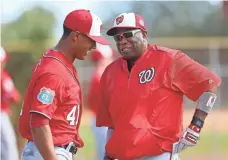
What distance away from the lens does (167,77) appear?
6.35 metres

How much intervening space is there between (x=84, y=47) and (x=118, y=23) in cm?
44

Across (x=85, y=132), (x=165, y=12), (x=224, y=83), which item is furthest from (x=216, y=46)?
(x=165, y=12)

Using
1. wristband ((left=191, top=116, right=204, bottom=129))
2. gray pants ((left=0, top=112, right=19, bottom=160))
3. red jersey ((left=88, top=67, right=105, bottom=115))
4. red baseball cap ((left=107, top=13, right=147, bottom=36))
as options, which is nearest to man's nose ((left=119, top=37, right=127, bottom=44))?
red baseball cap ((left=107, top=13, right=147, bottom=36))

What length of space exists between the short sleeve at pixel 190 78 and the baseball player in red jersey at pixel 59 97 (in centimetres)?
60

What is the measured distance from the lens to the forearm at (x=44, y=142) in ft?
19.0

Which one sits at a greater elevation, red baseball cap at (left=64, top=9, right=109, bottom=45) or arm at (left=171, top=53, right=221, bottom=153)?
red baseball cap at (left=64, top=9, right=109, bottom=45)

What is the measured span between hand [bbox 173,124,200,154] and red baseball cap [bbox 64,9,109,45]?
0.92 m

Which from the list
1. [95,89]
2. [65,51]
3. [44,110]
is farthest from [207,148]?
[44,110]

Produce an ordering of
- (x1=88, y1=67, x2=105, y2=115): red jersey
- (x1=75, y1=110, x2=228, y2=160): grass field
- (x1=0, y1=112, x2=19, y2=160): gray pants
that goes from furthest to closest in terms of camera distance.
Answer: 1. (x1=75, y1=110, x2=228, y2=160): grass field
2. (x1=88, y1=67, x2=105, y2=115): red jersey
3. (x1=0, y1=112, x2=19, y2=160): gray pants

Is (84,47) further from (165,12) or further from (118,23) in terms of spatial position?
(165,12)

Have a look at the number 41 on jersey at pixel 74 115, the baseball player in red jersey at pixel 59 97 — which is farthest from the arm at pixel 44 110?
the number 41 on jersey at pixel 74 115

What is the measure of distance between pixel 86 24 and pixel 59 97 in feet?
2.01

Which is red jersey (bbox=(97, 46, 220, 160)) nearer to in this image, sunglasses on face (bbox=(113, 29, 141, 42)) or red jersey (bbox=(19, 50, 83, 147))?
sunglasses on face (bbox=(113, 29, 141, 42))

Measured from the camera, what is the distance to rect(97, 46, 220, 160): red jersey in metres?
6.32
